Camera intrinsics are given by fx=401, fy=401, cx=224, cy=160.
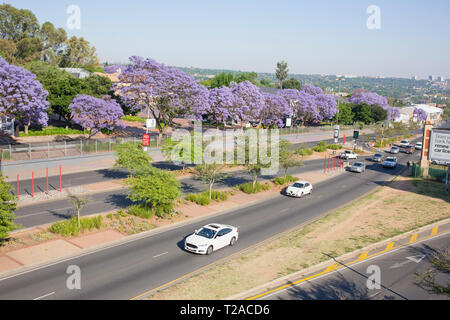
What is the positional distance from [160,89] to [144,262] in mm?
38105

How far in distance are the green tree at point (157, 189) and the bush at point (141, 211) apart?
472 mm

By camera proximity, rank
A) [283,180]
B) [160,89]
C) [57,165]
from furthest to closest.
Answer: [160,89]
[57,165]
[283,180]

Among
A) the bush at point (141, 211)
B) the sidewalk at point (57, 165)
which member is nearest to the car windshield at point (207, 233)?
the bush at point (141, 211)

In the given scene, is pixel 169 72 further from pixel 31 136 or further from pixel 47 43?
pixel 47 43

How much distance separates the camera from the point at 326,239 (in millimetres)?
25609

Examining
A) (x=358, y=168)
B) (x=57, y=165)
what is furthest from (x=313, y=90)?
(x=57, y=165)

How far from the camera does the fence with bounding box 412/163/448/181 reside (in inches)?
1844

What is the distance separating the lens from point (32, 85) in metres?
47.2

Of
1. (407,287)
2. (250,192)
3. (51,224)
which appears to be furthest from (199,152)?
(407,287)

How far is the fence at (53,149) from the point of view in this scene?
132 ft

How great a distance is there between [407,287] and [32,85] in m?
44.6

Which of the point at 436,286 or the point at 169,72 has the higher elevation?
the point at 169,72

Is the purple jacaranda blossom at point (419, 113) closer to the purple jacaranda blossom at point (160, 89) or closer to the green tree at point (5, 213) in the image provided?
the purple jacaranda blossom at point (160, 89)

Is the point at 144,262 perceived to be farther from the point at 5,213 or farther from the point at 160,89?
the point at 160,89
